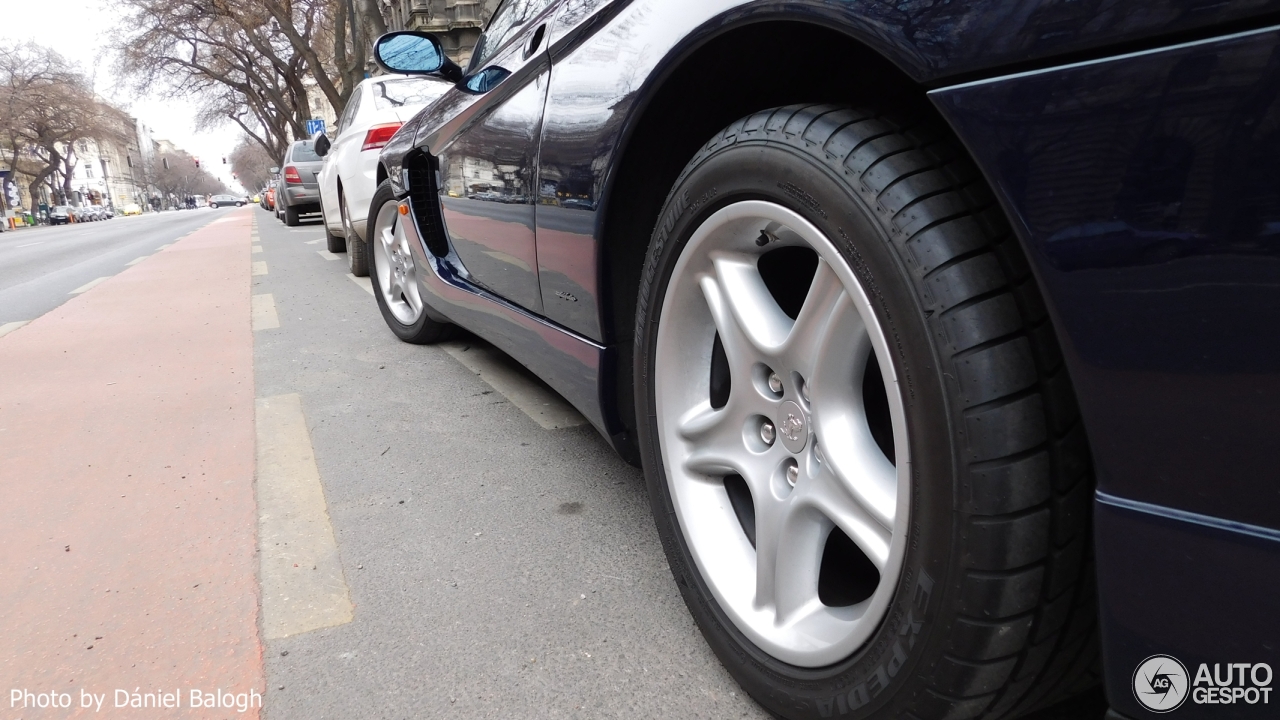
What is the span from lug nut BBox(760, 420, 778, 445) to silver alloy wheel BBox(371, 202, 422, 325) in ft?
8.77

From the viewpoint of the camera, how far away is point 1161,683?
85 centimetres

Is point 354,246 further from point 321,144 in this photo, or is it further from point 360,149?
point 321,144

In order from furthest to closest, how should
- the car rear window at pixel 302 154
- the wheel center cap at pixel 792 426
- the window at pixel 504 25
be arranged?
the car rear window at pixel 302 154 → the window at pixel 504 25 → the wheel center cap at pixel 792 426

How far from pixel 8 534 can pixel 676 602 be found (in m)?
1.93

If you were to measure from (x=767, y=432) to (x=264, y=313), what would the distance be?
5.12 m

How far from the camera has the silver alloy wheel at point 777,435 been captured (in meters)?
1.13

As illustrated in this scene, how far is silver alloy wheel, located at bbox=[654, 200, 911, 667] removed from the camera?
1.13m

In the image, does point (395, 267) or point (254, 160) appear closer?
point (395, 267)

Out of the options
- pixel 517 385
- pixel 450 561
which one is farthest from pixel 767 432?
pixel 517 385

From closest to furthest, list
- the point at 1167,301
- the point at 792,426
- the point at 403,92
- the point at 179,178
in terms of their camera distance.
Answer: the point at 1167,301 < the point at 792,426 < the point at 403,92 < the point at 179,178

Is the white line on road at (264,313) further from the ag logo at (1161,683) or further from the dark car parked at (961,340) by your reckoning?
the ag logo at (1161,683)

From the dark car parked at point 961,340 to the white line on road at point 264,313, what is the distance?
13.4 feet

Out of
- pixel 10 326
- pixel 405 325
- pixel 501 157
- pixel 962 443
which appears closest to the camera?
pixel 962 443

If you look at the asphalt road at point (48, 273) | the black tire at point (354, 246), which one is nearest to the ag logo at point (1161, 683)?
the black tire at point (354, 246)
